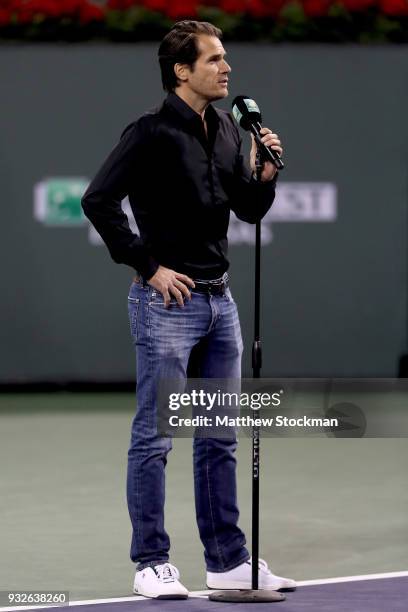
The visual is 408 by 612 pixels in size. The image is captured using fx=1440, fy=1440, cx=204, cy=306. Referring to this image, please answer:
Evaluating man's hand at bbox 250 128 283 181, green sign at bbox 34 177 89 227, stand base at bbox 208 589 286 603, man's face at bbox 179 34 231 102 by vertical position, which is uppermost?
green sign at bbox 34 177 89 227

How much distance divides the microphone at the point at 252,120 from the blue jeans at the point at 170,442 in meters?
0.53

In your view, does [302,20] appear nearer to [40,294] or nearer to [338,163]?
[338,163]

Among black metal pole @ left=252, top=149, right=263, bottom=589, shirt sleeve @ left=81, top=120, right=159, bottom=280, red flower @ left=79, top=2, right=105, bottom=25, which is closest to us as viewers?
black metal pole @ left=252, top=149, right=263, bottom=589

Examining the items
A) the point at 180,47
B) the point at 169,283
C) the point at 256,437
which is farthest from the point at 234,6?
the point at 256,437

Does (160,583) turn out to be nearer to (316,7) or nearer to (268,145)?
(268,145)

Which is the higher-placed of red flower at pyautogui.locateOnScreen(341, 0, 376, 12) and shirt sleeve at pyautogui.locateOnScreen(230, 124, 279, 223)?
red flower at pyautogui.locateOnScreen(341, 0, 376, 12)

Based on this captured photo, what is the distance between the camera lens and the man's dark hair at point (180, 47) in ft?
16.2

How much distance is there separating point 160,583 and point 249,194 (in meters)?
1.38

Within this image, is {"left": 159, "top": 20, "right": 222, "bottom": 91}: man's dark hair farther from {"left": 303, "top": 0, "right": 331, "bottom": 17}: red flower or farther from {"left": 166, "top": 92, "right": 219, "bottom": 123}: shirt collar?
{"left": 303, "top": 0, "right": 331, "bottom": 17}: red flower

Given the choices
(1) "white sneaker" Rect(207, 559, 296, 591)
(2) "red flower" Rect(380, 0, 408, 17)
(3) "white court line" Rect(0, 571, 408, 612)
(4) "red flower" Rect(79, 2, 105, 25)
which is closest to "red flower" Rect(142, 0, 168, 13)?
(4) "red flower" Rect(79, 2, 105, 25)

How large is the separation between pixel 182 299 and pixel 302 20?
19.6ft

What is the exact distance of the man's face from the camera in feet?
16.2

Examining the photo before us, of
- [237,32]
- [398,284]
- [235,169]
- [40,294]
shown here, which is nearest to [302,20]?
[237,32]

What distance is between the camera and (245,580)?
5004 millimetres
